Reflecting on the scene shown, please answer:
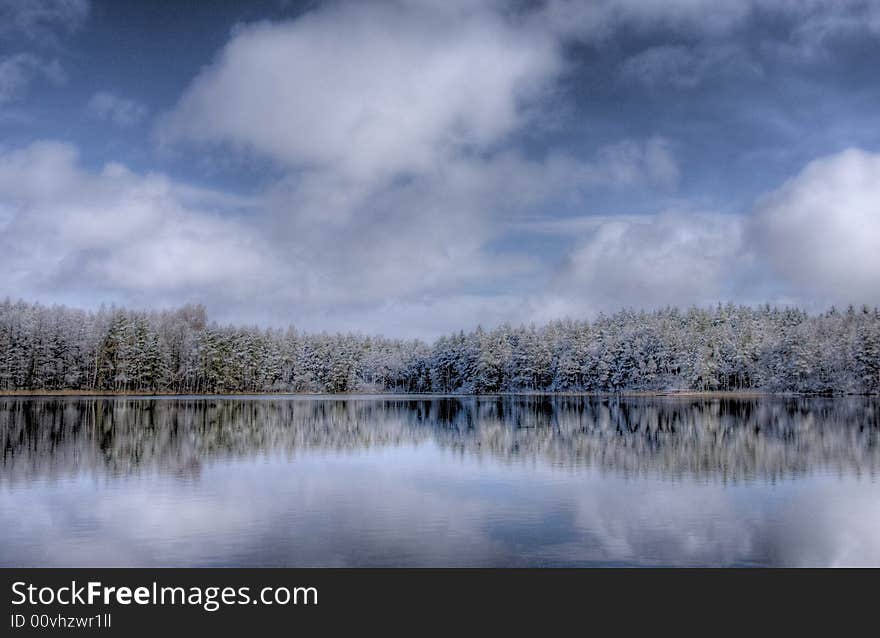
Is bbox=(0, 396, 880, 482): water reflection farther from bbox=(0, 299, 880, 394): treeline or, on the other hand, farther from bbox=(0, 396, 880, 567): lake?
bbox=(0, 299, 880, 394): treeline

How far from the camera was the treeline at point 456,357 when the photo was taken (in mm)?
123625

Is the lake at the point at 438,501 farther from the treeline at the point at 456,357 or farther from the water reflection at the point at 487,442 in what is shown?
the treeline at the point at 456,357

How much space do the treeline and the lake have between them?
303 ft

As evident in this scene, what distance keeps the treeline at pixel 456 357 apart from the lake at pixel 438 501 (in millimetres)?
92500

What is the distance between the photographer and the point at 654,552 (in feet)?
47.7

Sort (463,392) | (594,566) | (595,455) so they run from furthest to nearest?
(463,392) → (595,455) → (594,566)

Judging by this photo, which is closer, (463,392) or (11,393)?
(11,393)

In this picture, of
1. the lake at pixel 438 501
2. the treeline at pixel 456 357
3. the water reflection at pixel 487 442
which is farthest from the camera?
the treeline at pixel 456 357

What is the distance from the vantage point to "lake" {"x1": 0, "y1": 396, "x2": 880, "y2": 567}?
14.5 metres

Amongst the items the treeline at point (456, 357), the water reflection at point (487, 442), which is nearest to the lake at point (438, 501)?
the water reflection at point (487, 442)
